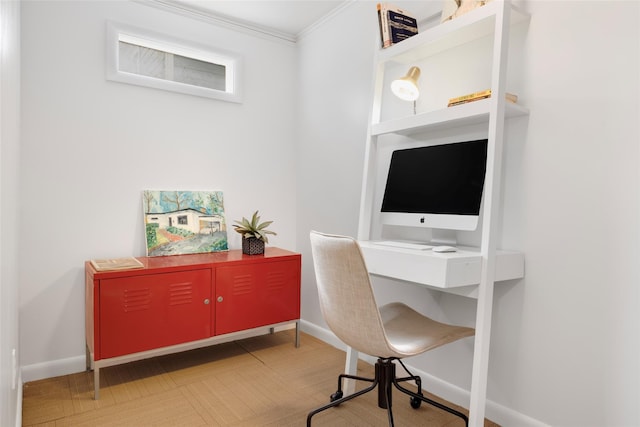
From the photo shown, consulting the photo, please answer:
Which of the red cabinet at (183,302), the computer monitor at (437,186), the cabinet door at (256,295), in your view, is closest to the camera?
the computer monitor at (437,186)

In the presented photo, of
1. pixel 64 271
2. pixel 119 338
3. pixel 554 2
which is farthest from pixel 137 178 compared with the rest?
pixel 554 2

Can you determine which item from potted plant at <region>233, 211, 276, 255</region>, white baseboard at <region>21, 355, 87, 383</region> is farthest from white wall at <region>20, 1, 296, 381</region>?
potted plant at <region>233, 211, 276, 255</region>

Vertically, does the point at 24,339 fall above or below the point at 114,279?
below

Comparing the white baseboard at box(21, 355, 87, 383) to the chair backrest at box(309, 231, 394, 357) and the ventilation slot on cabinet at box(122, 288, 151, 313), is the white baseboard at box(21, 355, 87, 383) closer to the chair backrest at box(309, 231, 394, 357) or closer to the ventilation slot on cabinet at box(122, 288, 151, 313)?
the ventilation slot on cabinet at box(122, 288, 151, 313)

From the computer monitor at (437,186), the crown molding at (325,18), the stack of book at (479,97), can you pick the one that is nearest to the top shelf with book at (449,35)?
the stack of book at (479,97)

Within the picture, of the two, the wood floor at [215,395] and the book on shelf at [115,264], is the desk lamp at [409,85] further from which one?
the book on shelf at [115,264]

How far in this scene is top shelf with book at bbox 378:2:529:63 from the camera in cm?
177

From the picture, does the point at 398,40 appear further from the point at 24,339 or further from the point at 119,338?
the point at 24,339

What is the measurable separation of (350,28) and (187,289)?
2.12m

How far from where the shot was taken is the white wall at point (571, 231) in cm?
152

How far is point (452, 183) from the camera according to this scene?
1.95 metres

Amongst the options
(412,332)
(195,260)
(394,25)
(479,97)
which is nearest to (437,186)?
(479,97)

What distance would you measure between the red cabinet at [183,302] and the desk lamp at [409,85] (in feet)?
4.49

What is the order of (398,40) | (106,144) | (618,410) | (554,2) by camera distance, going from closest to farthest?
1. (618,410)
2. (554,2)
3. (398,40)
4. (106,144)
